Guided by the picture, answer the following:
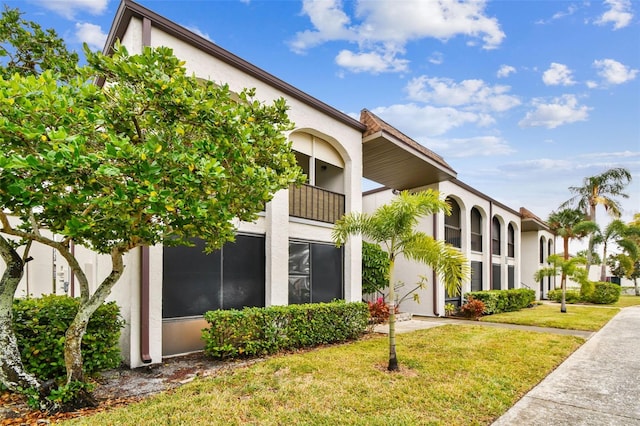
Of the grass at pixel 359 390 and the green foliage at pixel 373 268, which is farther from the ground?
the green foliage at pixel 373 268

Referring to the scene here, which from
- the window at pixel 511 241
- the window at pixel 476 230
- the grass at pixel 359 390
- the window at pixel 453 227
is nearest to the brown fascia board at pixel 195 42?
the grass at pixel 359 390

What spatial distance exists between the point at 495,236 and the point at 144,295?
66.9ft

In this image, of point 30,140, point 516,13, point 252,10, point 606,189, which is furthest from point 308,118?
point 606,189

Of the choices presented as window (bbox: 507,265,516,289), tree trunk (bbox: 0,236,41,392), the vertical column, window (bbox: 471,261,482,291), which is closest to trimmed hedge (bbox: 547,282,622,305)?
window (bbox: 507,265,516,289)

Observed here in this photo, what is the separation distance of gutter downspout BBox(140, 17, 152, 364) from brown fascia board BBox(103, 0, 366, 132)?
0.75ft

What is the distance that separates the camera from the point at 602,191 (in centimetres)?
3042

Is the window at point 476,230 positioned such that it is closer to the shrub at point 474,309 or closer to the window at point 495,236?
the window at point 495,236

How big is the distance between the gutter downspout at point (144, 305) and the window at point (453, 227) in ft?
44.7

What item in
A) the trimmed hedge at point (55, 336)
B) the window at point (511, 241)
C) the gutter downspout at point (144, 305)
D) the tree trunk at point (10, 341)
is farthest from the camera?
the window at point (511, 241)

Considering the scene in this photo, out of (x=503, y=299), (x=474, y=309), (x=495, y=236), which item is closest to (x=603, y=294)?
(x=495, y=236)

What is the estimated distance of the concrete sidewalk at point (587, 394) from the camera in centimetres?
492

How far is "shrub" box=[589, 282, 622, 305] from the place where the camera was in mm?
24331

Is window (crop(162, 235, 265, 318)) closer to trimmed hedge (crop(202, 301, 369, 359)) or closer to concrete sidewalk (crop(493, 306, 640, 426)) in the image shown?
trimmed hedge (crop(202, 301, 369, 359))

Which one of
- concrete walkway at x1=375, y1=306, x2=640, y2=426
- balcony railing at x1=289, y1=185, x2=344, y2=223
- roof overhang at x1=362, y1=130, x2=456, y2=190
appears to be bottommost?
concrete walkway at x1=375, y1=306, x2=640, y2=426
